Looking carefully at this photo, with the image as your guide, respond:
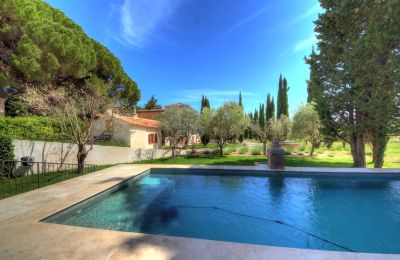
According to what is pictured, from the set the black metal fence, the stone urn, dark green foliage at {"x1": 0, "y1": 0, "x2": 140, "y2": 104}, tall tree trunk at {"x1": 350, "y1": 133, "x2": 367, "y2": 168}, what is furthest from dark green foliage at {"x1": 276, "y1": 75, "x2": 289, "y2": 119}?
the black metal fence

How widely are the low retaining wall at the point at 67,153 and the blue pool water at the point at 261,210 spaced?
14.6 feet

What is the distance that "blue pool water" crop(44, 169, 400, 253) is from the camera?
15.0 feet

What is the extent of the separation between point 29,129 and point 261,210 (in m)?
11.8

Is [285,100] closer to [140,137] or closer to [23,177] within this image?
[140,137]

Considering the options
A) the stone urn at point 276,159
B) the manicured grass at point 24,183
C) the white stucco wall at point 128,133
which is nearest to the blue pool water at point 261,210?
the stone urn at point 276,159

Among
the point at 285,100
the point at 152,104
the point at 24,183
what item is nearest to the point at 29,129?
the point at 24,183

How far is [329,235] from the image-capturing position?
15.1ft

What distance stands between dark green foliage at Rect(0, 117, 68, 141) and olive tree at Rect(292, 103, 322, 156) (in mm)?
19143

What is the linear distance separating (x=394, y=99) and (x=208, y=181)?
998cm

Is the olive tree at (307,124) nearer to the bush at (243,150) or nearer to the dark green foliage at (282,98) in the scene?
the bush at (243,150)

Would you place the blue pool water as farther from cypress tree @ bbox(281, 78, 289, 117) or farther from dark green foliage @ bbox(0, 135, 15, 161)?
cypress tree @ bbox(281, 78, 289, 117)

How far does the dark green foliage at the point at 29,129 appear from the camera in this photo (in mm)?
9648

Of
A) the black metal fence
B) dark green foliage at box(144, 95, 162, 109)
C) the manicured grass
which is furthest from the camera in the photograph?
dark green foliage at box(144, 95, 162, 109)

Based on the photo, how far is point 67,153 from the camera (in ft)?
35.6
